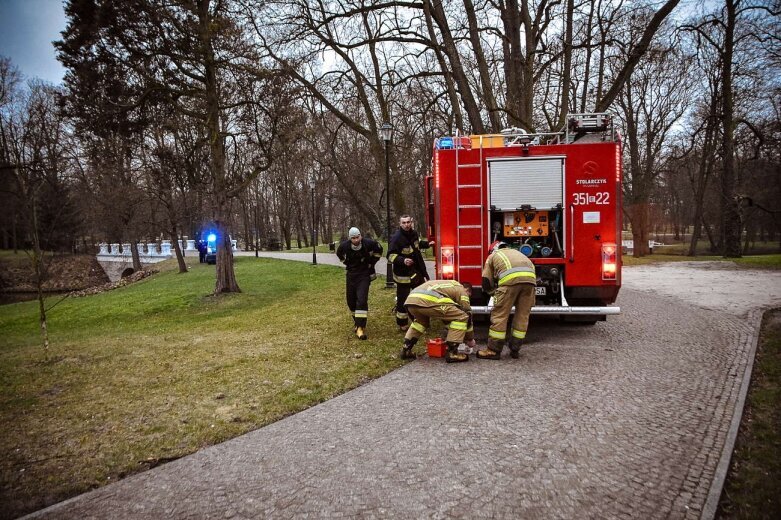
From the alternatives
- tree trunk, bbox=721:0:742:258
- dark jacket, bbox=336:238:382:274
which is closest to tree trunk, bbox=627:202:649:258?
tree trunk, bbox=721:0:742:258

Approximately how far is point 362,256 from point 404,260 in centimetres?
73

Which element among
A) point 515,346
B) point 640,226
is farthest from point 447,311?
point 640,226

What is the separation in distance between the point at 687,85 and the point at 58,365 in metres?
30.7

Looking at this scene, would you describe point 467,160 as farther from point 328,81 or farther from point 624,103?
point 624,103

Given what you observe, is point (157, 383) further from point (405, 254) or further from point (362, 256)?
point (405, 254)

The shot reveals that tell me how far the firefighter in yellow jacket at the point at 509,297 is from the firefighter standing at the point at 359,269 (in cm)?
224

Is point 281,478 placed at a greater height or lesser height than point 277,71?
lesser

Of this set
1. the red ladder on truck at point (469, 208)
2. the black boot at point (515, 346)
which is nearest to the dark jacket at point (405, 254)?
the red ladder on truck at point (469, 208)

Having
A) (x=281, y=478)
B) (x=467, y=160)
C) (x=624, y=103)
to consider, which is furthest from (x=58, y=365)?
(x=624, y=103)

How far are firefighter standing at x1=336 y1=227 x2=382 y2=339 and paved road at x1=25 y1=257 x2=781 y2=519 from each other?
6.43ft

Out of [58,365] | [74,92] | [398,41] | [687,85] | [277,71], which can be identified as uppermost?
[687,85]

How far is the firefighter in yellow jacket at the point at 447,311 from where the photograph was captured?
19.2ft

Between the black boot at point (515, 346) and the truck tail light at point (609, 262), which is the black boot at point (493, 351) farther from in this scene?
the truck tail light at point (609, 262)

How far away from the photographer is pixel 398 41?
536 inches
